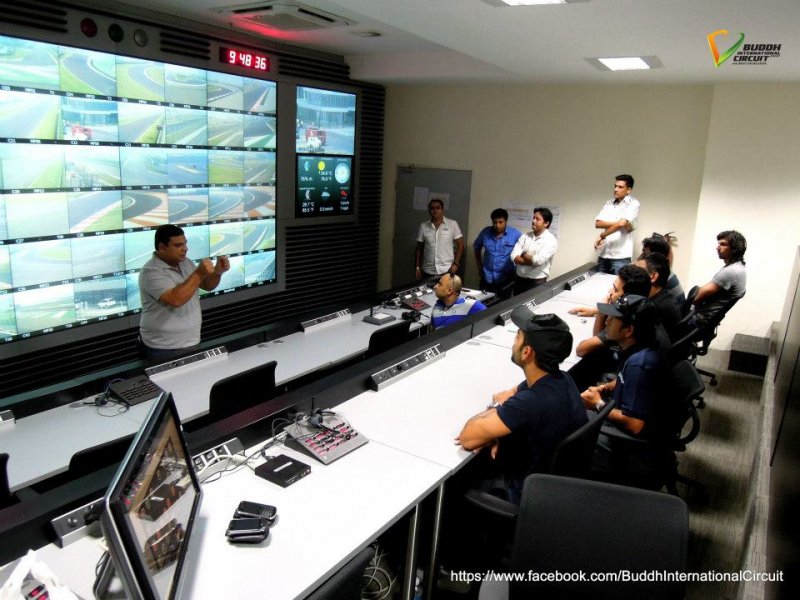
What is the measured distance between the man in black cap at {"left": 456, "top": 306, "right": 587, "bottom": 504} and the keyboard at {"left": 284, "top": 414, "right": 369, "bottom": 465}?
0.45 m

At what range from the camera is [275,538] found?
1748mm

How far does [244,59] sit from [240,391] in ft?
12.1

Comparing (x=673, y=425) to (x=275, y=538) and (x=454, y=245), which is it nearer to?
(x=275, y=538)

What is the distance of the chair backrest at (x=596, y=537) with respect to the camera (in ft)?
5.06

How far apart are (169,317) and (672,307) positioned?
10.5 feet

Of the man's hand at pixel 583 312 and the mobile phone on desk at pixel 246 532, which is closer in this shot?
the mobile phone on desk at pixel 246 532

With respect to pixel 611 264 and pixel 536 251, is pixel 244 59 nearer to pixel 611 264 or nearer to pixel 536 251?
pixel 536 251

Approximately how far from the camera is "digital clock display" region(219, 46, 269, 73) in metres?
5.18

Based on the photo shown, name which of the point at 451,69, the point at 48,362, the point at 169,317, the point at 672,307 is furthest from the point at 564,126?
the point at 48,362

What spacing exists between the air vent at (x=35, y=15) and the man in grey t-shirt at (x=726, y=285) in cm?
515

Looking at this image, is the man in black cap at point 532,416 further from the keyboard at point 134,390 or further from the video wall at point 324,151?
the video wall at point 324,151

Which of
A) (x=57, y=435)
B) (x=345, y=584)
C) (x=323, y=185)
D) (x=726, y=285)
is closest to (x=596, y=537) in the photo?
(x=345, y=584)

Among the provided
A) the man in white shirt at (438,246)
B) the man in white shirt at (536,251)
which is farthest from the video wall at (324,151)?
the man in white shirt at (536,251)

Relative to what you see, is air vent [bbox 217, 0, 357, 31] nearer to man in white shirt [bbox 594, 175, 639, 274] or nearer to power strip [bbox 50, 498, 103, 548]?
man in white shirt [bbox 594, 175, 639, 274]
